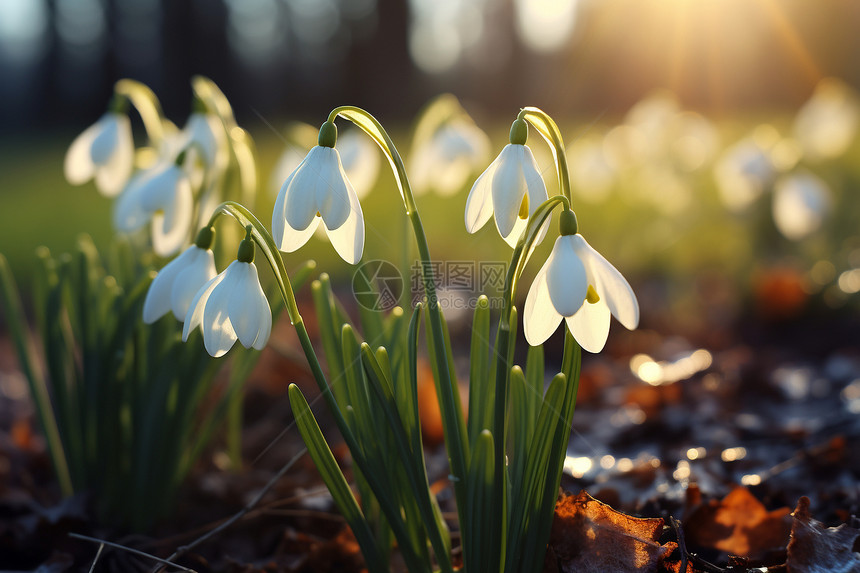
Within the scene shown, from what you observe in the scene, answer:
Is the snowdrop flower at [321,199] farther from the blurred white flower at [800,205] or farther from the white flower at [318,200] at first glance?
the blurred white flower at [800,205]

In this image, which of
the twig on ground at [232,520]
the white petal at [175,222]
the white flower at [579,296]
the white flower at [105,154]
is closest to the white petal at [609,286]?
the white flower at [579,296]

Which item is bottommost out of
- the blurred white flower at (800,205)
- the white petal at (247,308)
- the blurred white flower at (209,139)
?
the white petal at (247,308)

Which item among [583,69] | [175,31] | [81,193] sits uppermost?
[583,69]

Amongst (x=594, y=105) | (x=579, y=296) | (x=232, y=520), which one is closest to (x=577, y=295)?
(x=579, y=296)

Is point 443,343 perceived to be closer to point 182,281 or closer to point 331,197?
point 331,197

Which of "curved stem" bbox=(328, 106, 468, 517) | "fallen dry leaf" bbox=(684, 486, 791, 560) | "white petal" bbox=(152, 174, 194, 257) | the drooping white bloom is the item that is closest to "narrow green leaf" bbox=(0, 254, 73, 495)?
"white petal" bbox=(152, 174, 194, 257)

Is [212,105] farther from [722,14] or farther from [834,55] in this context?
[722,14]

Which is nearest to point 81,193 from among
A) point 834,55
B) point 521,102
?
point 521,102
